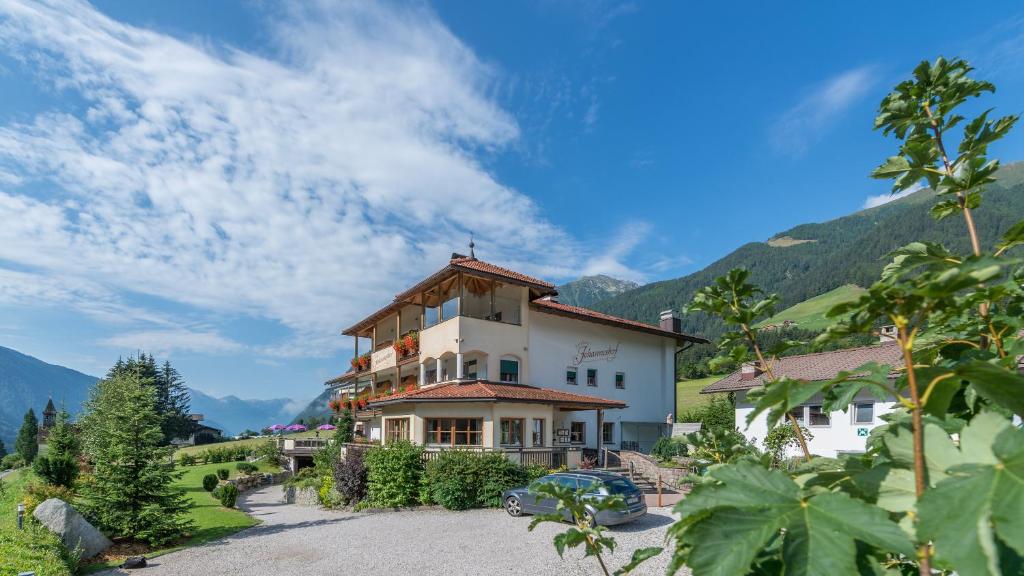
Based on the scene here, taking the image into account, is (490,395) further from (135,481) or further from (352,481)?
(135,481)

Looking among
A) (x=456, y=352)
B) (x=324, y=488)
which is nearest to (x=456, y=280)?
(x=456, y=352)

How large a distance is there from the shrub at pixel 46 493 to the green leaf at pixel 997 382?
25356 mm

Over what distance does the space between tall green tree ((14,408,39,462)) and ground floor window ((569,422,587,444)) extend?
6504cm

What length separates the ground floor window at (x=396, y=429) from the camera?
27750mm

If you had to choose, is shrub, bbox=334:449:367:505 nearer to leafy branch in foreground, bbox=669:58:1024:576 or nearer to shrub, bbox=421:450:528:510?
shrub, bbox=421:450:528:510

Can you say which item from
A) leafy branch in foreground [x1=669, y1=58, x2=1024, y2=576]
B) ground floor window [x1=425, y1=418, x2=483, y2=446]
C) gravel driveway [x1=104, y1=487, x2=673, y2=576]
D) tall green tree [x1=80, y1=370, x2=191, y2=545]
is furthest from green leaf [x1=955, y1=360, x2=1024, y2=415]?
ground floor window [x1=425, y1=418, x2=483, y2=446]

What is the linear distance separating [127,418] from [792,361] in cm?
3529

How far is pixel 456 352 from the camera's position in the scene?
27156 mm

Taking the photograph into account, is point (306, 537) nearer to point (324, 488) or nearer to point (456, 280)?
point (324, 488)

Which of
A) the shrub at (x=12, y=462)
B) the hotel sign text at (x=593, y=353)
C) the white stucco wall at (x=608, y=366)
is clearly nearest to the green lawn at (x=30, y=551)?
the white stucco wall at (x=608, y=366)

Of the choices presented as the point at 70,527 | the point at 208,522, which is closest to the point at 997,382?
the point at 70,527

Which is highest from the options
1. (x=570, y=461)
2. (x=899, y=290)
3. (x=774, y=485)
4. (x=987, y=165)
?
(x=987, y=165)

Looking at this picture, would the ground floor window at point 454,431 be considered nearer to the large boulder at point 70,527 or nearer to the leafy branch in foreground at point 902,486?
the large boulder at point 70,527

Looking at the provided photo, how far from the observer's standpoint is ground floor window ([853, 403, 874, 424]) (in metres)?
27.3
